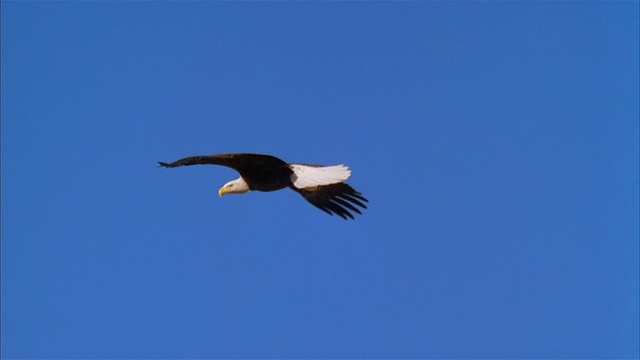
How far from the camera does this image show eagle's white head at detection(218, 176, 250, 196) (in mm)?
8852

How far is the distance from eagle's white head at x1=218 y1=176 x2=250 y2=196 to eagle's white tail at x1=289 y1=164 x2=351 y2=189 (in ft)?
2.60

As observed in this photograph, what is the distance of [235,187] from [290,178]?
2.83ft

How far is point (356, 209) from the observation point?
8844 mm

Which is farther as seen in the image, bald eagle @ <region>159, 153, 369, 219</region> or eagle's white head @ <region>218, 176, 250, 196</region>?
eagle's white head @ <region>218, 176, 250, 196</region>

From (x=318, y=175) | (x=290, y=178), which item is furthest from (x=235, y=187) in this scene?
(x=318, y=175)

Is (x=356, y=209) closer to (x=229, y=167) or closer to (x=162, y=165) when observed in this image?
(x=229, y=167)

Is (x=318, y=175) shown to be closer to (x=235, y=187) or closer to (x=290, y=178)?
(x=290, y=178)

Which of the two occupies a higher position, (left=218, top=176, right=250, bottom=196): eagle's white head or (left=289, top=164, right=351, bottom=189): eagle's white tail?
(left=218, top=176, right=250, bottom=196): eagle's white head

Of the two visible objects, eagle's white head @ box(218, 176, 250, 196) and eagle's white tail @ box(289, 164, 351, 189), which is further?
eagle's white head @ box(218, 176, 250, 196)

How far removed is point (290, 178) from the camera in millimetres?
8359

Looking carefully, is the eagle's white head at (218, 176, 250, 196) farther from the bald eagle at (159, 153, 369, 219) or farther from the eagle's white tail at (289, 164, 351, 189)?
A: the eagle's white tail at (289, 164, 351, 189)

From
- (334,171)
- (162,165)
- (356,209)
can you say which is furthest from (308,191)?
(162,165)

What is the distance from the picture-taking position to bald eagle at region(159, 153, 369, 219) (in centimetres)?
788

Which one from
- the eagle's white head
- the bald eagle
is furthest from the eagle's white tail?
the eagle's white head
